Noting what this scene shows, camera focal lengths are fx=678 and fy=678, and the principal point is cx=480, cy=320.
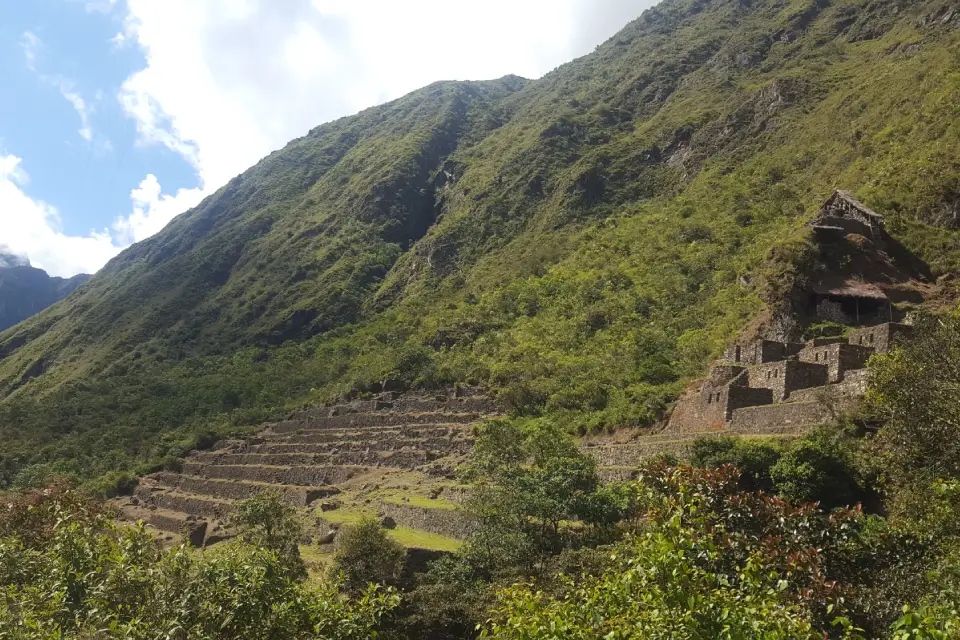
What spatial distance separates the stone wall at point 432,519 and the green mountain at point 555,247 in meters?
11.1

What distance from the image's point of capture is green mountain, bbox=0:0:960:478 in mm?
47438

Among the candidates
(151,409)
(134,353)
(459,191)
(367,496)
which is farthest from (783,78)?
(134,353)

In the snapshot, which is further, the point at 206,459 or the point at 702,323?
the point at 206,459

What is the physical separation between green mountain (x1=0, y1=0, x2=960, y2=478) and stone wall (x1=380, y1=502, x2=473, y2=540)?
11.1 metres

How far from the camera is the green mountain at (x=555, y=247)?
47438mm

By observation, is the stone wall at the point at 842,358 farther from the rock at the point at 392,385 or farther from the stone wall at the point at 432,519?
the rock at the point at 392,385

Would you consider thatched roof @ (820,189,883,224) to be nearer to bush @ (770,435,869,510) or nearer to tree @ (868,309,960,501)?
bush @ (770,435,869,510)

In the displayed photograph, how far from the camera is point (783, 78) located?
84.1 m

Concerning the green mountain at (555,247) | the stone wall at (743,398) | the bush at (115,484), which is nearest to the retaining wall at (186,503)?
the bush at (115,484)

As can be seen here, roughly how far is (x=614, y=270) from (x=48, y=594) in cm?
5849

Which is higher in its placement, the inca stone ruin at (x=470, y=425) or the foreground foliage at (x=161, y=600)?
the foreground foliage at (x=161, y=600)

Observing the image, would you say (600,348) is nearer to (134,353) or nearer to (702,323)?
(702,323)

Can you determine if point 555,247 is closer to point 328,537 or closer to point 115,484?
point 115,484

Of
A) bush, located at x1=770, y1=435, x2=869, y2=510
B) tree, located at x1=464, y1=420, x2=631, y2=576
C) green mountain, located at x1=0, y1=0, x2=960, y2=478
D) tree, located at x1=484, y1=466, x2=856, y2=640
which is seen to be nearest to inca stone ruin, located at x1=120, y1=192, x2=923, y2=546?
green mountain, located at x1=0, y1=0, x2=960, y2=478
